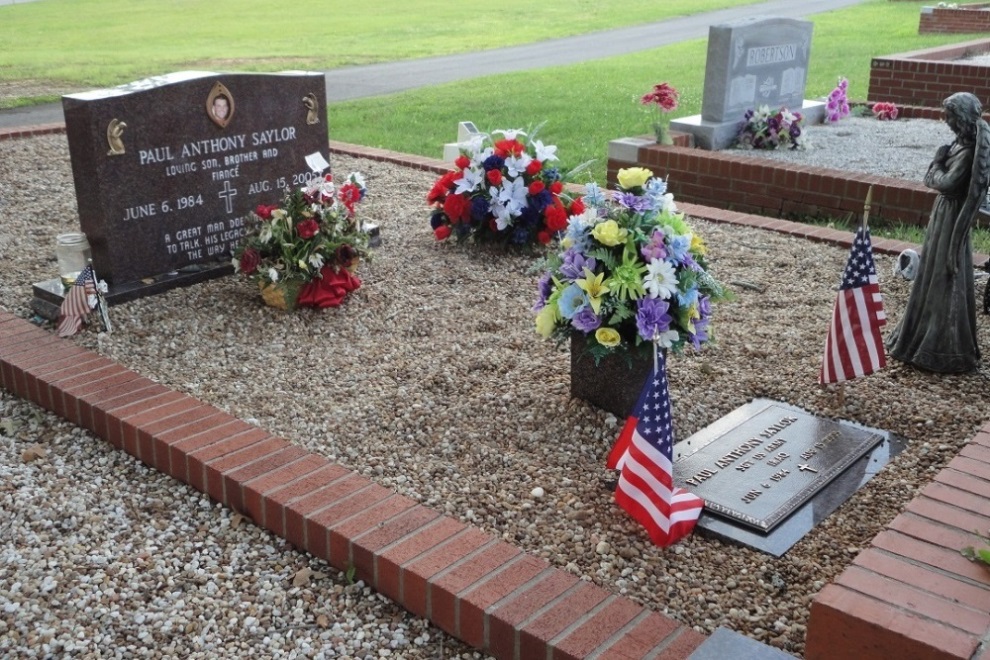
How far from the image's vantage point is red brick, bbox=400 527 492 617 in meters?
3.04

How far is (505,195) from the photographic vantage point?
238 inches

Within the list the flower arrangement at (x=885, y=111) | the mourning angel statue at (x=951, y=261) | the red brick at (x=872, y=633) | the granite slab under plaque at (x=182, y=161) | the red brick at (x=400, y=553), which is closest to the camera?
the red brick at (x=872, y=633)

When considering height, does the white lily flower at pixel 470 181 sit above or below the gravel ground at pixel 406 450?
above

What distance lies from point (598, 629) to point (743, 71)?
7395 mm

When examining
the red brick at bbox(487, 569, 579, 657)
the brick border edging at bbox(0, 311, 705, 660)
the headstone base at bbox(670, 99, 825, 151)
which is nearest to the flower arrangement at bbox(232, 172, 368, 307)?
the brick border edging at bbox(0, 311, 705, 660)

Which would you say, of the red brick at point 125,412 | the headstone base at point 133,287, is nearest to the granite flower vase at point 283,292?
the headstone base at point 133,287

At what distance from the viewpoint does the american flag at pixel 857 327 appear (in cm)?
406

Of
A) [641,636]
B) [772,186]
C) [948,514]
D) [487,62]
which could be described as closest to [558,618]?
[641,636]

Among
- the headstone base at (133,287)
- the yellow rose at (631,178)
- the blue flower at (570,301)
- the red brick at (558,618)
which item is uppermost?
the yellow rose at (631,178)

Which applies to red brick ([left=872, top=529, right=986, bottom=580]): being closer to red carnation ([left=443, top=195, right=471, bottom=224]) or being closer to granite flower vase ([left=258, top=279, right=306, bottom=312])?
granite flower vase ([left=258, top=279, right=306, bottom=312])

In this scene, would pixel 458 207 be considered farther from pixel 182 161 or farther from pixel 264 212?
pixel 182 161

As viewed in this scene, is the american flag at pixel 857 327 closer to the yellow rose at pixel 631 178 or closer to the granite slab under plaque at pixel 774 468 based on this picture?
the granite slab under plaque at pixel 774 468

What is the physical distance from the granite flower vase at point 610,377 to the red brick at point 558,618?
1138 millimetres

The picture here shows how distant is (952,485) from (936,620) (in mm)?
761
